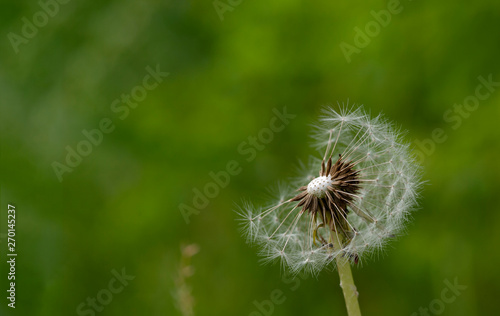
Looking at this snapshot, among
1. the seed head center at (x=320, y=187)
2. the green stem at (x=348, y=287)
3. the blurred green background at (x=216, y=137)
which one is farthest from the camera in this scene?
the blurred green background at (x=216, y=137)

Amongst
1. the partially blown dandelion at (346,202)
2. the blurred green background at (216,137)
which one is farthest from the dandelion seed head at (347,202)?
the blurred green background at (216,137)

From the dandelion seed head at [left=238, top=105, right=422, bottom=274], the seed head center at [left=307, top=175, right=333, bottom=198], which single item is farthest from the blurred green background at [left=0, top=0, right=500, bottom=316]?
the seed head center at [left=307, top=175, right=333, bottom=198]

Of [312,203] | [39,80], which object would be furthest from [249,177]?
[312,203]

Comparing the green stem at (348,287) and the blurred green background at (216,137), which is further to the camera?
the blurred green background at (216,137)

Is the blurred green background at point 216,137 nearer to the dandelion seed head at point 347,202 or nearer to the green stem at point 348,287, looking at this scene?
Answer: the dandelion seed head at point 347,202

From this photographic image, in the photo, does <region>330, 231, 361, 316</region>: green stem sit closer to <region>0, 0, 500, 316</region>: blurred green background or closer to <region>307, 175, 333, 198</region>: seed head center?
<region>307, 175, 333, 198</region>: seed head center

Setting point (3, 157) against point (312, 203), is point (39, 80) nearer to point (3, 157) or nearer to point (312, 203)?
point (3, 157)
